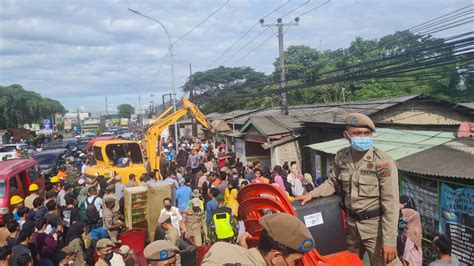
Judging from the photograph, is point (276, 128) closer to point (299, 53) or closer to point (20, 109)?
point (299, 53)

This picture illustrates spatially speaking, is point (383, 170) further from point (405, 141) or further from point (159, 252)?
point (405, 141)

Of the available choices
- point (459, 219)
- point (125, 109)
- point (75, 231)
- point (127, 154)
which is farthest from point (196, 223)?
point (125, 109)

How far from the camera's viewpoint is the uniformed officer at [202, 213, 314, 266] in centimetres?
209

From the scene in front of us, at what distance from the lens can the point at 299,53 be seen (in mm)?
52938

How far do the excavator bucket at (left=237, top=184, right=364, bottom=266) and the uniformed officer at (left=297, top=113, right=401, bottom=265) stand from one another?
345 millimetres

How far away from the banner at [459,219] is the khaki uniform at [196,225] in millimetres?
4535

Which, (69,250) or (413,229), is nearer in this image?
(413,229)

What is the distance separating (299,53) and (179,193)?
150ft

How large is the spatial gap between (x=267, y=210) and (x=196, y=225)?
5439 millimetres

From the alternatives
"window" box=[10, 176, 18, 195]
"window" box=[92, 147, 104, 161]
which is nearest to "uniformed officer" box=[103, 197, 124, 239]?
"window" box=[10, 176, 18, 195]

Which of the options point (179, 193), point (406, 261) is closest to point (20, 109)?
point (179, 193)

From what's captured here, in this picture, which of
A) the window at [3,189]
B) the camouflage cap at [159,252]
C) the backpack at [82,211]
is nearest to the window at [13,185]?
the window at [3,189]

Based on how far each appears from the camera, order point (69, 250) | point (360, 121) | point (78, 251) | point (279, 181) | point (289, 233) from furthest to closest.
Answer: point (279, 181) → point (78, 251) → point (69, 250) → point (360, 121) → point (289, 233)

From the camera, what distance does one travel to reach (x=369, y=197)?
363 cm
